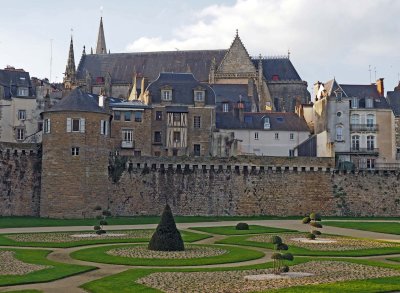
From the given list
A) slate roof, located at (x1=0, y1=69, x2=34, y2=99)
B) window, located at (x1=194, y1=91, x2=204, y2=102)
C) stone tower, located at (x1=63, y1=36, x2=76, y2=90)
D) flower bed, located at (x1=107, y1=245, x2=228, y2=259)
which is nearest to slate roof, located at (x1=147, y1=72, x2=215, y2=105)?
window, located at (x1=194, y1=91, x2=204, y2=102)

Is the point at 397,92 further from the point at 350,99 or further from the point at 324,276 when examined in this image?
the point at 324,276

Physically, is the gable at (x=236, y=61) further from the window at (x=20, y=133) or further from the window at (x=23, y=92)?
the window at (x=20, y=133)

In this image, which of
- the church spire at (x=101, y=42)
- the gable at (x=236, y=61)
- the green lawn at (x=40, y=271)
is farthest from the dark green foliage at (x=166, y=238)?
the church spire at (x=101, y=42)

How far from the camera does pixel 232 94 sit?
265 feet

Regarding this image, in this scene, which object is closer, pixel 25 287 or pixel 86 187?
pixel 25 287

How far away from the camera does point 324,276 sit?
72.2 ft

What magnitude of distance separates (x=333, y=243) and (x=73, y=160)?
26.4 metres

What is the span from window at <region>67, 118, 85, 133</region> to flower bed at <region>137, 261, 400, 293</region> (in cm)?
3220

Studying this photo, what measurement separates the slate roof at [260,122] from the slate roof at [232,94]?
358 centimetres

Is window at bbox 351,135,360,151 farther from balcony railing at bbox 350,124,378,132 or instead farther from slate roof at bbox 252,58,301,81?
slate roof at bbox 252,58,301,81

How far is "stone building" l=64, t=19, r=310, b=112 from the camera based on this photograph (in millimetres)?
86750

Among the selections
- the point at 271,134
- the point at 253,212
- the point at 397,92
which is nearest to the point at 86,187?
the point at 253,212

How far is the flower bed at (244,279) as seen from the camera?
19.8 m

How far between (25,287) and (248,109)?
198 feet
